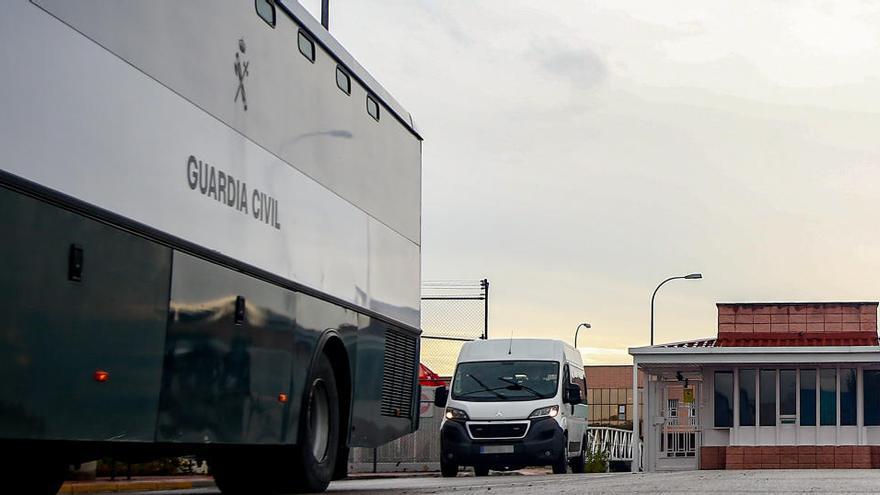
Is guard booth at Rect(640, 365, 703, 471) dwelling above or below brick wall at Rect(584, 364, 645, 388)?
below

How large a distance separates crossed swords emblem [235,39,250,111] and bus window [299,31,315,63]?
137 centimetres

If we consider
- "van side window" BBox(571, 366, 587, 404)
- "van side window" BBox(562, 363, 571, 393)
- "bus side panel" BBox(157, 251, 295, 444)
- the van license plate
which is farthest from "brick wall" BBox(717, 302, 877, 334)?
"bus side panel" BBox(157, 251, 295, 444)

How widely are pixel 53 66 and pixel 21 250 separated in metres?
1.08

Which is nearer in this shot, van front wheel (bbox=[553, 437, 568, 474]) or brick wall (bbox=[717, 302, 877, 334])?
van front wheel (bbox=[553, 437, 568, 474])

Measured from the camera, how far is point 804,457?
35281 mm

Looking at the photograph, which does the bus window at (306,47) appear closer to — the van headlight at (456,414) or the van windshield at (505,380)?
the van headlight at (456,414)

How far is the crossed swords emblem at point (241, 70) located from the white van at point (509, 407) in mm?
13968

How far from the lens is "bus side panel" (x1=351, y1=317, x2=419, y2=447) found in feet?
46.3

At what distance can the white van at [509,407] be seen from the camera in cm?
2420

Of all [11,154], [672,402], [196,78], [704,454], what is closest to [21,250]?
[11,154]

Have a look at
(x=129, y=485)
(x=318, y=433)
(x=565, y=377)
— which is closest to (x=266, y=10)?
(x=318, y=433)

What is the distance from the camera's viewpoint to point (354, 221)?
46.2ft

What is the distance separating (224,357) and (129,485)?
7.29m

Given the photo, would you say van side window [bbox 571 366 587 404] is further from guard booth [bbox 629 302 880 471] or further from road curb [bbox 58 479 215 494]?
road curb [bbox 58 479 215 494]
